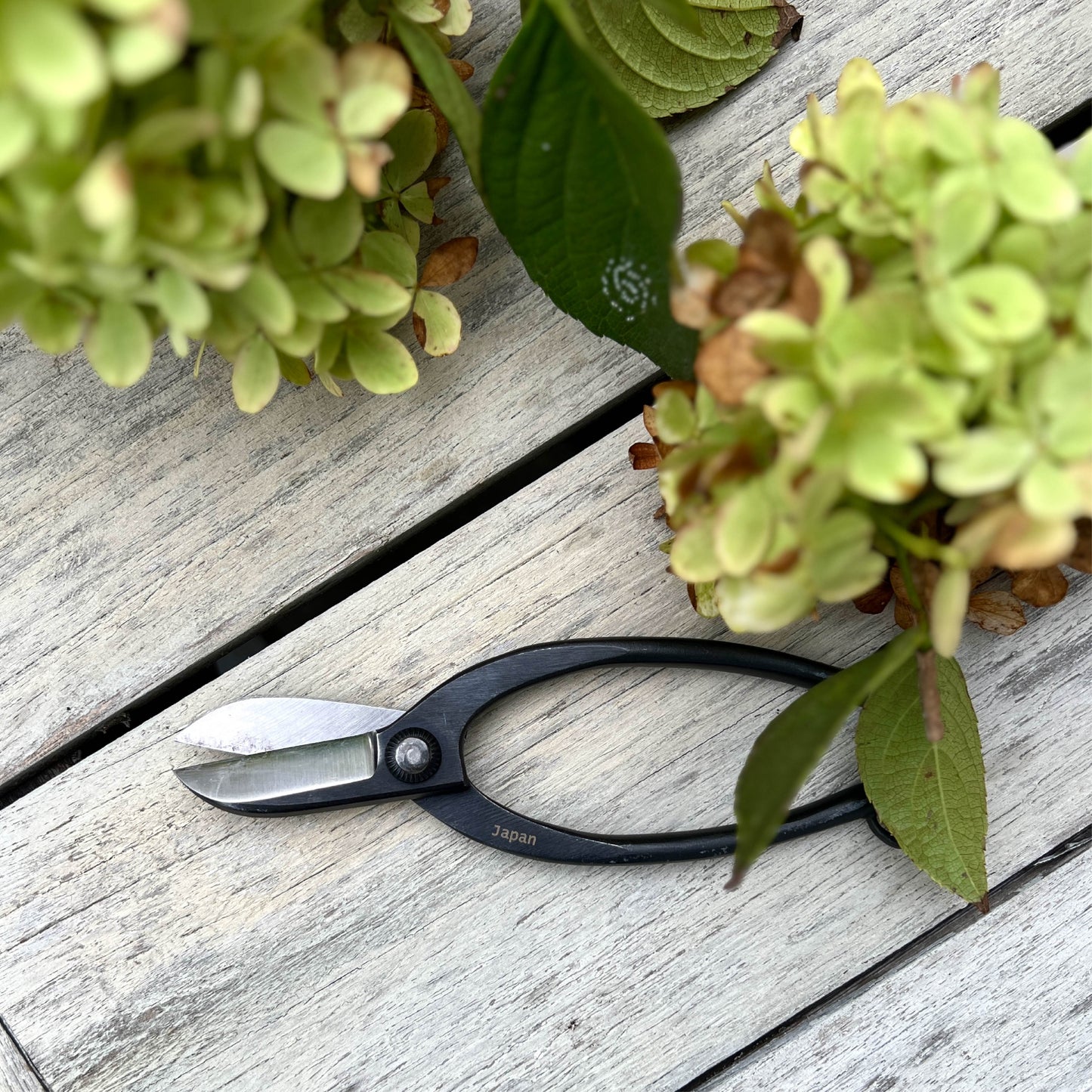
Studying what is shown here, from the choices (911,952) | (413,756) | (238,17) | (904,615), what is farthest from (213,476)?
(911,952)

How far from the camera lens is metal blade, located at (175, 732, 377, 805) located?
0.58 meters

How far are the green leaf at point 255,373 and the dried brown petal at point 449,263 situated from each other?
136 millimetres

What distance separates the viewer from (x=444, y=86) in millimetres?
425

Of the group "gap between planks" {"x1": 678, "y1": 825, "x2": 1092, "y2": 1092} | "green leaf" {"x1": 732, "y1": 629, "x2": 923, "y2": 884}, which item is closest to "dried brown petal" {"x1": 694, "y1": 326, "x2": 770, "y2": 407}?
"green leaf" {"x1": 732, "y1": 629, "x2": 923, "y2": 884}

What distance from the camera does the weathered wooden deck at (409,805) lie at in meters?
0.60

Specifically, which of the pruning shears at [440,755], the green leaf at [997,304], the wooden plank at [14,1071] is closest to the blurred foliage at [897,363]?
the green leaf at [997,304]

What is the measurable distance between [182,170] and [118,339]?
0.23 feet

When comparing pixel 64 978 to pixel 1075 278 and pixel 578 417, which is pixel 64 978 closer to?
pixel 578 417

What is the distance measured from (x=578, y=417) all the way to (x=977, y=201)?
0.32 metres

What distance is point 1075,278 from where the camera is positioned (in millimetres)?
338

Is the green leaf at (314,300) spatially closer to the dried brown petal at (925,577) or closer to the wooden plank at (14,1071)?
the dried brown petal at (925,577)

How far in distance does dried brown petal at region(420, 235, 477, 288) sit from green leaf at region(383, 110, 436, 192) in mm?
45

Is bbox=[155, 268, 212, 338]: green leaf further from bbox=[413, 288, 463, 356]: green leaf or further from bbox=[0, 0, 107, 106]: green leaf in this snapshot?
bbox=[413, 288, 463, 356]: green leaf

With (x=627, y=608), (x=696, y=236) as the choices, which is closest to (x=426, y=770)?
(x=627, y=608)
